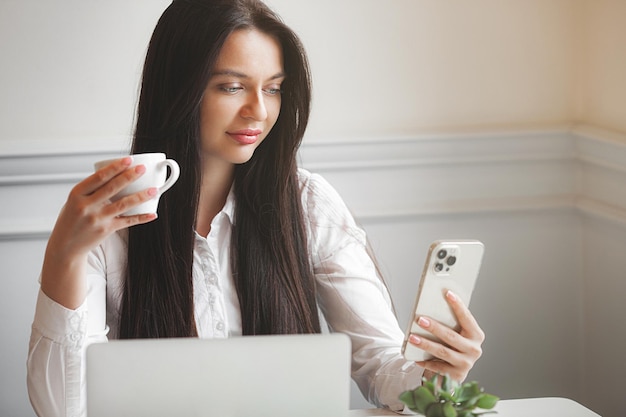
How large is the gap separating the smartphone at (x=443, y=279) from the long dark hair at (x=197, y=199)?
1.35 feet

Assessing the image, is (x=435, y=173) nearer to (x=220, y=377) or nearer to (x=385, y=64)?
(x=385, y=64)

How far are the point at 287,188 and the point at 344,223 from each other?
0.15m

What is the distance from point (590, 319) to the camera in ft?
8.23

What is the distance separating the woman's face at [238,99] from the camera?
1655 mm

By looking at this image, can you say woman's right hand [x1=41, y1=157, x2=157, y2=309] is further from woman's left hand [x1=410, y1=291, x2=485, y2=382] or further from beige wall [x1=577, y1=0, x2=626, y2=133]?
beige wall [x1=577, y1=0, x2=626, y2=133]

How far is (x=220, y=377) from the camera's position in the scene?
1.13 meters

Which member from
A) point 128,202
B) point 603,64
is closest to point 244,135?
point 128,202

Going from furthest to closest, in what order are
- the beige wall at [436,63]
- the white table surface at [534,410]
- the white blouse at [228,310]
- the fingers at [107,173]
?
the beige wall at [436,63] < the white blouse at [228,310] < the white table surface at [534,410] < the fingers at [107,173]

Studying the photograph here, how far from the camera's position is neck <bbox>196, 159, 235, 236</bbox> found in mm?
1762

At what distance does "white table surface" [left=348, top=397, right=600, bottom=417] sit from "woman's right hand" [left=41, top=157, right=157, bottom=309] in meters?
0.44

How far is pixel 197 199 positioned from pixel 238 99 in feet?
0.66

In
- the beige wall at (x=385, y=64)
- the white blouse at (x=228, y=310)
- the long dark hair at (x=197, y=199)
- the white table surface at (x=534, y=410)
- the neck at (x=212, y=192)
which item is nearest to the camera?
the white table surface at (x=534, y=410)

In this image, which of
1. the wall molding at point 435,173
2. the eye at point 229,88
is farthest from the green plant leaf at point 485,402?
the wall molding at point 435,173

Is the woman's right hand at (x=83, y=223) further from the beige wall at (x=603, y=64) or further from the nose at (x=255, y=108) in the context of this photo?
the beige wall at (x=603, y=64)
